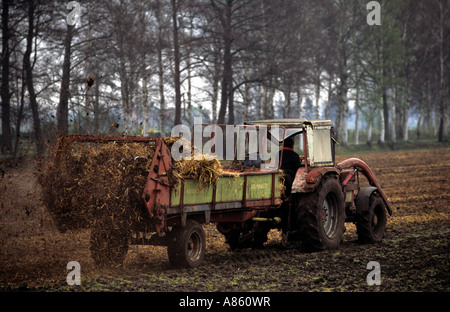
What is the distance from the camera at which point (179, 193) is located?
28.8ft

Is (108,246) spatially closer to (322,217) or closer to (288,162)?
(288,162)

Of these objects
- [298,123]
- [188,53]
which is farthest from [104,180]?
[188,53]

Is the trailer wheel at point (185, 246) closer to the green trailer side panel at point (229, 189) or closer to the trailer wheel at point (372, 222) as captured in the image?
the green trailer side panel at point (229, 189)

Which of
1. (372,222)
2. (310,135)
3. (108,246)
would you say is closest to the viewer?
(108,246)

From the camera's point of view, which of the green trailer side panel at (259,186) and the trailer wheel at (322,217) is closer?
the green trailer side panel at (259,186)

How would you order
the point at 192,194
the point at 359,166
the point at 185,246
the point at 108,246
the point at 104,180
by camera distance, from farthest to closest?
the point at 359,166, the point at 185,246, the point at 192,194, the point at 108,246, the point at 104,180

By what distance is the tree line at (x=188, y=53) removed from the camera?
2386 cm

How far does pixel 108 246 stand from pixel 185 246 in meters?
1.14

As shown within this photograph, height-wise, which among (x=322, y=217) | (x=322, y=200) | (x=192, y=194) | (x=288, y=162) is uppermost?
(x=288, y=162)

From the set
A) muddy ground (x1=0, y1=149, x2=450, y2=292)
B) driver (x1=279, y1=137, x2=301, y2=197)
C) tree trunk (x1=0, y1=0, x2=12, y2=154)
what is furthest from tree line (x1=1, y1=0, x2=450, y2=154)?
driver (x1=279, y1=137, x2=301, y2=197)

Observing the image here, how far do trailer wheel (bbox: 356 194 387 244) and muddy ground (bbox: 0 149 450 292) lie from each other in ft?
0.70

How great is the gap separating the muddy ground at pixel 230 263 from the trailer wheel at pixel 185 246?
19 cm

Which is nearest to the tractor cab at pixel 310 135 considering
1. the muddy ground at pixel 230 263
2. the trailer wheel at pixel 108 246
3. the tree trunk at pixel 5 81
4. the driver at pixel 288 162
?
the driver at pixel 288 162
